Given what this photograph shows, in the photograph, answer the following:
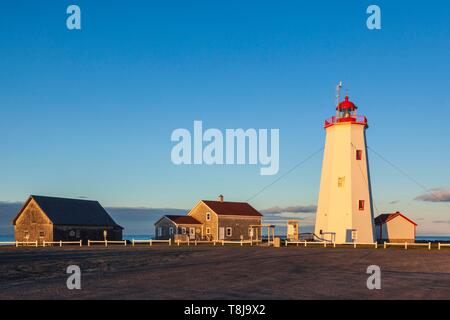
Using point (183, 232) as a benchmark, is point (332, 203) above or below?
above

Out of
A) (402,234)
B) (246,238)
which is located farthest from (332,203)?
(246,238)

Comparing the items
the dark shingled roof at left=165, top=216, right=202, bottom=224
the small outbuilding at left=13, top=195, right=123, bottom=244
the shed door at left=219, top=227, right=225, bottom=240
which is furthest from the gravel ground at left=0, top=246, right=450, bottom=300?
the dark shingled roof at left=165, top=216, right=202, bottom=224

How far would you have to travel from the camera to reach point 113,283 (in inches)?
666

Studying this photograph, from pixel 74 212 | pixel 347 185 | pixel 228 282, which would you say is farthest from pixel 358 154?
pixel 74 212

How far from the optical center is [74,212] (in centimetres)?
5884

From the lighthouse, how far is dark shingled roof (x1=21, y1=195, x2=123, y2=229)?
27.3 meters

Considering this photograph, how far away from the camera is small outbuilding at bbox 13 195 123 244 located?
55375 millimetres

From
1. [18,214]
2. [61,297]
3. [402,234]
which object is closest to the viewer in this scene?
[61,297]

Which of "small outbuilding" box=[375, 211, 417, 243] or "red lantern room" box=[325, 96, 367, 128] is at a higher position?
"red lantern room" box=[325, 96, 367, 128]

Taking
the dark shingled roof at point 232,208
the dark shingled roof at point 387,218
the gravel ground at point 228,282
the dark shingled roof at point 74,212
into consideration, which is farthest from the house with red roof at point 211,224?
the gravel ground at point 228,282

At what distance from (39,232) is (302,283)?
149 feet

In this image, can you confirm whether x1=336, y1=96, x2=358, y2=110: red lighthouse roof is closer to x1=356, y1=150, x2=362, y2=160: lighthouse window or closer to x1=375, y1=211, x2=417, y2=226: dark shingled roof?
x1=356, y1=150, x2=362, y2=160: lighthouse window

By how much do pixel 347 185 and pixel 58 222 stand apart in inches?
1222
